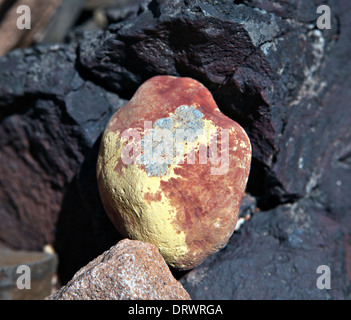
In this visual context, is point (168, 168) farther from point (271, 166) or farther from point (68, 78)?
point (68, 78)

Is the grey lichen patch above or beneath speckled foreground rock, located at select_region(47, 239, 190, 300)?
above

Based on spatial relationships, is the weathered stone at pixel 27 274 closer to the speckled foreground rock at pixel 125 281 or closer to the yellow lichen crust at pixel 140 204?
the speckled foreground rock at pixel 125 281

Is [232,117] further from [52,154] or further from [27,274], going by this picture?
[27,274]

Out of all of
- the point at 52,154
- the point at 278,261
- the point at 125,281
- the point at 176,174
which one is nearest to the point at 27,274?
the point at 52,154

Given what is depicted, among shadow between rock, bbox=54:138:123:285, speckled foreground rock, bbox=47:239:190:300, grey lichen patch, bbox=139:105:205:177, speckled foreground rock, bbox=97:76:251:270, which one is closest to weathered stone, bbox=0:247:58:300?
shadow between rock, bbox=54:138:123:285

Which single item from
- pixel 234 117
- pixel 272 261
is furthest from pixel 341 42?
pixel 272 261

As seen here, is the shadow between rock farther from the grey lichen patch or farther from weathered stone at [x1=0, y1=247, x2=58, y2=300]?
the grey lichen patch

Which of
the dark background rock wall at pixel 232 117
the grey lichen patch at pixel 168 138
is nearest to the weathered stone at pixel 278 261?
the dark background rock wall at pixel 232 117
